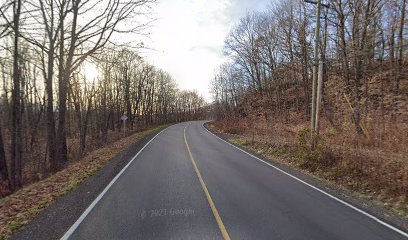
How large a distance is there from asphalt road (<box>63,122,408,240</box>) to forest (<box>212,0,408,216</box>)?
244 cm

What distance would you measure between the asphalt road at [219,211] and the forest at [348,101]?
2.44 metres

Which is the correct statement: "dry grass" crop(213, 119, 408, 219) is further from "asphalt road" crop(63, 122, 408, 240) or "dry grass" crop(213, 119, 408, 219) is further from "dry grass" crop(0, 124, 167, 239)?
"dry grass" crop(0, 124, 167, 239)

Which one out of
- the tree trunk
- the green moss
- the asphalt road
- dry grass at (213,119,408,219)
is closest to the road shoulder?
the green moss

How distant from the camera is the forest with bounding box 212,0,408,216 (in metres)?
11.2

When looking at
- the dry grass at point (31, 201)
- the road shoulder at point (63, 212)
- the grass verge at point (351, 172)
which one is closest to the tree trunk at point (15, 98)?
the dry grass at point (31, 201)

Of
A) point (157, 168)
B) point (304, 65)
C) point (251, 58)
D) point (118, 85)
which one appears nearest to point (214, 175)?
point (157, 168)

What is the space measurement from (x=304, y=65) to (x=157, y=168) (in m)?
24.8

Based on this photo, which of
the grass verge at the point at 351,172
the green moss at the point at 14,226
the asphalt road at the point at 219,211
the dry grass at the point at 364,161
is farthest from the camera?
the dry grass at the point at 364,161

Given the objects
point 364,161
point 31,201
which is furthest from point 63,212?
point 364,161

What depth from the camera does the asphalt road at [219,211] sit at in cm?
582

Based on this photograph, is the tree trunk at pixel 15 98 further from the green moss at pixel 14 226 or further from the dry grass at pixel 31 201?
the green moss at pixel 14 226

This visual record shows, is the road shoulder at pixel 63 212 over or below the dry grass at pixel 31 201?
over

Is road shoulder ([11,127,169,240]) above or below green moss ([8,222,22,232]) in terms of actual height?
above

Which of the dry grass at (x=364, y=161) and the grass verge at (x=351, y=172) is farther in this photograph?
the dry grass at (x=364, y=161)
